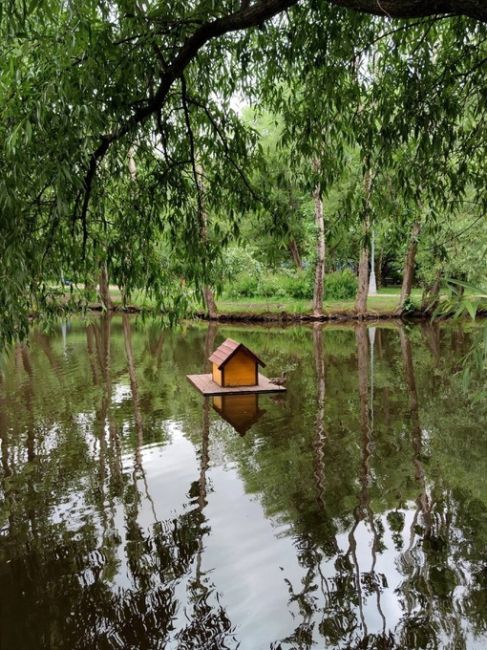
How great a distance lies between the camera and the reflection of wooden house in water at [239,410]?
8.84 meters

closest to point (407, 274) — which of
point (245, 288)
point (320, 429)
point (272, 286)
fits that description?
point (272, 286)

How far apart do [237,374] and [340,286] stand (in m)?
18.9

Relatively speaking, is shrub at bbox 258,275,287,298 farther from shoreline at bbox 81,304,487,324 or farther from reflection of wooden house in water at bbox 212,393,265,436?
reflection of wooden house in water at bbox 212,393,265,436

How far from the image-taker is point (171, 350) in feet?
58.4

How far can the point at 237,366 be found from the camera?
37.0ft

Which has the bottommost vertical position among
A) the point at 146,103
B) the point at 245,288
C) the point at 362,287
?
the point at 245,288

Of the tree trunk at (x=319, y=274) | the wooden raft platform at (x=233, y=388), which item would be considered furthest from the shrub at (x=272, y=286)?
the wooden raft platform at (x=233, y=388)

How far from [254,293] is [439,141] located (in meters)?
24.3

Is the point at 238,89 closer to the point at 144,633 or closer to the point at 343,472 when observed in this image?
the point at 343,472

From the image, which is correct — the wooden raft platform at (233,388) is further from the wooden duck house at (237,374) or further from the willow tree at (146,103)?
the willow tree at (146,103)

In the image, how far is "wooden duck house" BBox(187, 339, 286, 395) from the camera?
11.0m

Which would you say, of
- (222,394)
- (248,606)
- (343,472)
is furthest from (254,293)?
(248,606)

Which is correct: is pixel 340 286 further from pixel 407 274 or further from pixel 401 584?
pixel 401 584

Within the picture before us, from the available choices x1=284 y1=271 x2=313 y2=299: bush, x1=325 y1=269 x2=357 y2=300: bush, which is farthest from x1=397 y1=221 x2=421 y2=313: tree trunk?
x1=284 y1=271 x2=313 y2=299: bush
